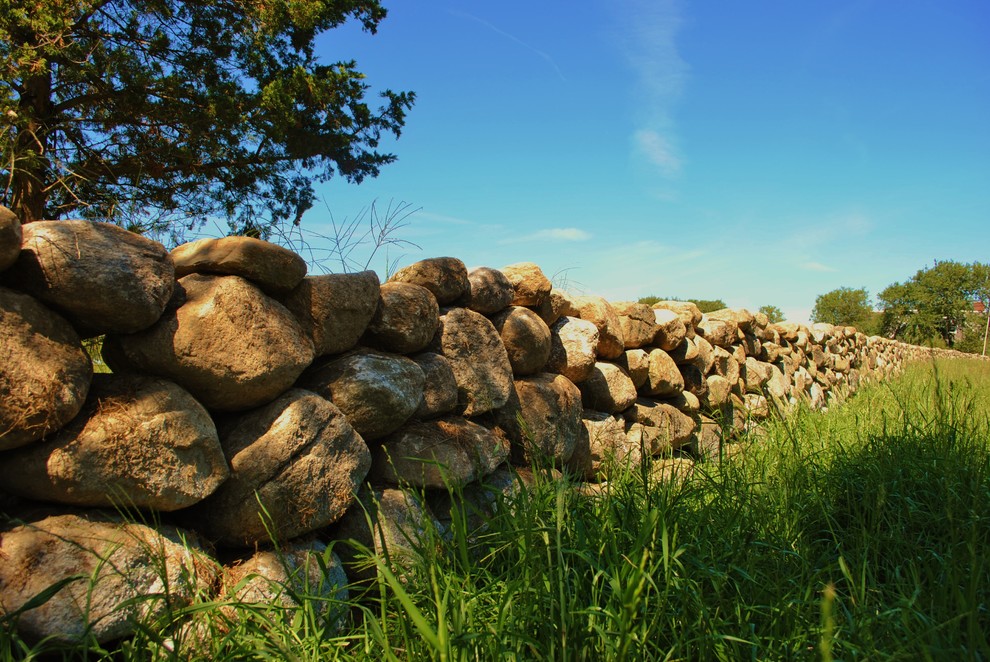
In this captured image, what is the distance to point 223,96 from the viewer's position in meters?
6.28

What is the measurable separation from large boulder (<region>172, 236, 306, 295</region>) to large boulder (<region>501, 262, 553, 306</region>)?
1501 millimetres

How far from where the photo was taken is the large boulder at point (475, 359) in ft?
9.24

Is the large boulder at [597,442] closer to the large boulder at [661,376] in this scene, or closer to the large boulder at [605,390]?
the large boulder at [605,390]

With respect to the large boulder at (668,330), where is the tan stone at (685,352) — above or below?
below

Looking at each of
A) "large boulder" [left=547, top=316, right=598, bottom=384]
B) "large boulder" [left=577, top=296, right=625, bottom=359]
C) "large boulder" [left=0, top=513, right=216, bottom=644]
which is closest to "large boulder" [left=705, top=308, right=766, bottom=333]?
"large boulder" [left=577, top=296, right=625, bottom=359]

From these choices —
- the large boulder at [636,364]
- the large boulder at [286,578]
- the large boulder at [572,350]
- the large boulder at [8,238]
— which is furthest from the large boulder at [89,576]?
the large boulder at [636,364]

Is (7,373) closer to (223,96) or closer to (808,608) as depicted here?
(808,608)

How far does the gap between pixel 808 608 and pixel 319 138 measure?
22.4 feet

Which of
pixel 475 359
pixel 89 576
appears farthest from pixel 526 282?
pixel 89 576

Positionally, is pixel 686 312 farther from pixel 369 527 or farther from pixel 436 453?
pixel 369 527

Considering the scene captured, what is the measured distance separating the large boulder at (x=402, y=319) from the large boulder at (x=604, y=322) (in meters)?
1.52

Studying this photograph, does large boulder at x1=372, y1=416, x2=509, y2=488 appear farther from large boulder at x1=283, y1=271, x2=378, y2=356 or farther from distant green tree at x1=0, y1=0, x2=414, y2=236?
distant green tree at x1=0, y1=0, x2=414, y2=236

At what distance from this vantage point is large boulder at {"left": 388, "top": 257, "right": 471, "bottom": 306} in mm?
2809

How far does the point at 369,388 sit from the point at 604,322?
2028 mm
